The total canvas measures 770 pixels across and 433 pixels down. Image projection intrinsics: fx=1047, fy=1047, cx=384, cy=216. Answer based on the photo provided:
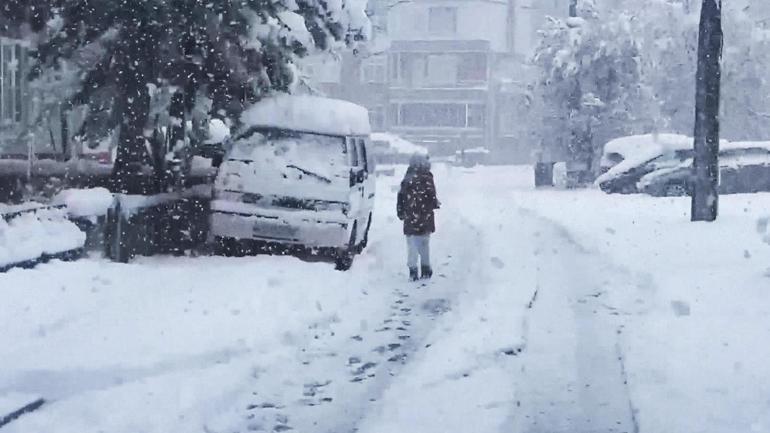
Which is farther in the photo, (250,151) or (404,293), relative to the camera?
(250,151)

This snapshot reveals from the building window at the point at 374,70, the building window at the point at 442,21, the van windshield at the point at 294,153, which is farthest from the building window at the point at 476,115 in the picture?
the van windshield at the point at 294,153

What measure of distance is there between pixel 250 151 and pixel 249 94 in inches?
86.5

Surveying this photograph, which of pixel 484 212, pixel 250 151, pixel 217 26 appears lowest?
pixel 484 212

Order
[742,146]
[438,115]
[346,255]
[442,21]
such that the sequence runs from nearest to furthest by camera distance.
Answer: [346,255], [742,146], [438,115], [442,21]

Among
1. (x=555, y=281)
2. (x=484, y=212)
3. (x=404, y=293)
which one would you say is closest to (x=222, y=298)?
(x=404, y=293)

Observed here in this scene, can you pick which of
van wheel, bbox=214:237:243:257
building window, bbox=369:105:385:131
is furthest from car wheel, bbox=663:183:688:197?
building window, bbox=369:105:385:131

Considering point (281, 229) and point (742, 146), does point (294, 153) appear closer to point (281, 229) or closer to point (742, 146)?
point (281, 229)

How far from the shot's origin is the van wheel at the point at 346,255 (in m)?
13.2

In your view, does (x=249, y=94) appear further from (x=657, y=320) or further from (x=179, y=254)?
(x=657, y=320)

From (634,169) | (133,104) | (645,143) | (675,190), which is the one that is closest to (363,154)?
(133,104)

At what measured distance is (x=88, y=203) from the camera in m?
12.3

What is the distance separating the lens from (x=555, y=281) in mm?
12680

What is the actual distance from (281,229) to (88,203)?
7.63ft

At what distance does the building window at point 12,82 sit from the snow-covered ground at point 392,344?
1280 centimetres
